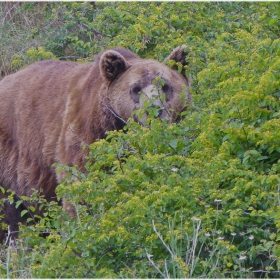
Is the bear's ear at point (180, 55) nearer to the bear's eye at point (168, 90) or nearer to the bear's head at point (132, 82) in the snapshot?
the bear's head at point (132, 82)

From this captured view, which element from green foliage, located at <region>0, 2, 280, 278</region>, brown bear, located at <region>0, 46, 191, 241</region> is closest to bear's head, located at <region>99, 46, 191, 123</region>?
brown bear, located at <region>0, 46, 191, 241</region>

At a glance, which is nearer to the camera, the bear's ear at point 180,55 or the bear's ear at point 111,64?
the bear's ear at point 111,64

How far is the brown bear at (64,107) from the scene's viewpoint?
779cm

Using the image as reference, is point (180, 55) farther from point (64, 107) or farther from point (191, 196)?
point (191, 196)

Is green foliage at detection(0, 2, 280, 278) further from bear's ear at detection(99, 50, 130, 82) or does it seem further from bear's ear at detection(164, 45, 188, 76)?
bear's ear at detection(99, 50, 130, 82)

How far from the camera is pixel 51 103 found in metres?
8.34

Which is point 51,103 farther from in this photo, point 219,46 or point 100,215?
point 100,215

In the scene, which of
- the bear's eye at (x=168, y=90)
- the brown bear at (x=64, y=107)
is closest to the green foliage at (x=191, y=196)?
the bear's eye at (x=168, y=90)

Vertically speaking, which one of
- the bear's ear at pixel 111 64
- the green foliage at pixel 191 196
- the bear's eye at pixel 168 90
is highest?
the bear's ear at pixel 111 64

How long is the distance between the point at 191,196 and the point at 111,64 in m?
2.56

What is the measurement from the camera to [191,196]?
5781 mm

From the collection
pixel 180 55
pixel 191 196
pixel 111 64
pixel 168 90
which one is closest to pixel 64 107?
pixel 111 64

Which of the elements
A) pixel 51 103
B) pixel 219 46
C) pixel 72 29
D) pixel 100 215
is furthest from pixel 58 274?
pixel 72 29

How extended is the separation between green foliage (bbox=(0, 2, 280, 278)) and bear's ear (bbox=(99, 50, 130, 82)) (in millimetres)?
1121
